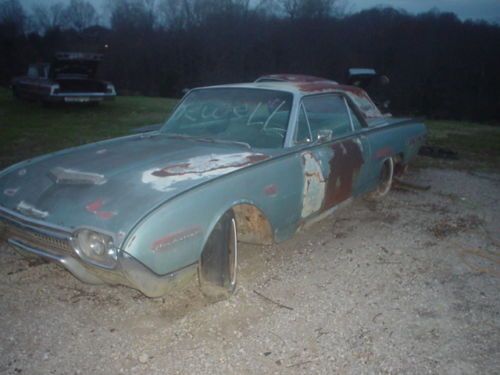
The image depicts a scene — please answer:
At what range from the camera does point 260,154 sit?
344cm

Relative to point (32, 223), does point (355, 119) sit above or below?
above

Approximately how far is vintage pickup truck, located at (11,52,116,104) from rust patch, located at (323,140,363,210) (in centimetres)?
1061

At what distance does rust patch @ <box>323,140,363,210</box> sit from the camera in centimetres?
391

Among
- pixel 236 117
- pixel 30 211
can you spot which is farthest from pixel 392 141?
pixel 30 211

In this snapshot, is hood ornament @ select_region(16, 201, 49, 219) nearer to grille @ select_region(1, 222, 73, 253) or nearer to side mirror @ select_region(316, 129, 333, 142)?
grille @ select_region(1, 222, 73, 253)

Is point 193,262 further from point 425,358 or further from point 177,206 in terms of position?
point 425,358

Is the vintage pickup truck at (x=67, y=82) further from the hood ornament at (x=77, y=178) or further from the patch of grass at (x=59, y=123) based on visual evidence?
the hood ornament at (x=77, y=178)

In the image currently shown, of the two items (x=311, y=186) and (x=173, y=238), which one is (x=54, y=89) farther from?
(x=173, y=238)

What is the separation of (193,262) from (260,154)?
109 centimetres

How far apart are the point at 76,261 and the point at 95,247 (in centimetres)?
18

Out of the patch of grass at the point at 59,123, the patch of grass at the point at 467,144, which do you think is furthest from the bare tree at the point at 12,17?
the patch of grass at the point at 467,144

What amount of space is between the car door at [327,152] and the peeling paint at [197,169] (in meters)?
A: 0.52

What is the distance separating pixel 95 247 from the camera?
2566 millimetres

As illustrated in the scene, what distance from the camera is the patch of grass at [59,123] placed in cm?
815
